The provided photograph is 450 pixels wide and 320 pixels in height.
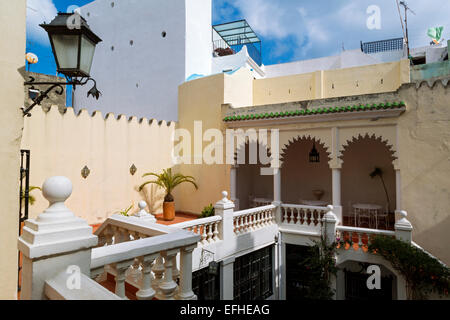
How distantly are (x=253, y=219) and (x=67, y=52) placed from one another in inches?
248

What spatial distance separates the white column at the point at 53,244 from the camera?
1.53 m

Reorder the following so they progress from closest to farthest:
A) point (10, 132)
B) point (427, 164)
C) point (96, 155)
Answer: point (10, 132) → point (427, 164) → point (96, 155)

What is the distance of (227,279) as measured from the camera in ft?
22.7

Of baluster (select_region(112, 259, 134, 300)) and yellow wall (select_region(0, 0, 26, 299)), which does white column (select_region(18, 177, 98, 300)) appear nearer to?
baluster (select_region(112, 259, 134, 300))

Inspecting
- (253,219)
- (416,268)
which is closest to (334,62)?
(253,219)

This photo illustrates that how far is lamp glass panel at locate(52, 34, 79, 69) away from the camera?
2.78 metres

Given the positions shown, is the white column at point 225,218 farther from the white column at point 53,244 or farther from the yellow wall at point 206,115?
the white column at point 53,244

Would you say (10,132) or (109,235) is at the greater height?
(10,132)

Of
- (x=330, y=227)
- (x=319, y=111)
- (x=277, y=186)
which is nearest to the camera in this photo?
(x=330, y=227)

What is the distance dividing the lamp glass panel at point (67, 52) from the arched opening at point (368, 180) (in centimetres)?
903

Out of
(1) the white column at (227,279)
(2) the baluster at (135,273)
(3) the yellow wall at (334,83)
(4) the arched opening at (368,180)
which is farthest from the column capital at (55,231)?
(3) the yellow wall at (334,83)

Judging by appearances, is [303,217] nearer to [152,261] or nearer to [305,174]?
[305,174]

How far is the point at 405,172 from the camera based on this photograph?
7504 mm
